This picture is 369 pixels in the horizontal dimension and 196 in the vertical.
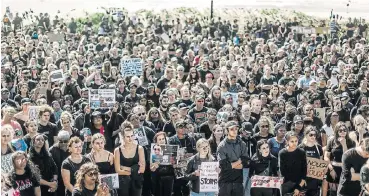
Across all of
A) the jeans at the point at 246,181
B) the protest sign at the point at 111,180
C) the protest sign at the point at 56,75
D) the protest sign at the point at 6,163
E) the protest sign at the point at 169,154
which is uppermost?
the protest sign at the point at 56,75

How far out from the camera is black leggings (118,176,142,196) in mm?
8573

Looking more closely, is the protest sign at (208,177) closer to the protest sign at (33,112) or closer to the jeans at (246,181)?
the jeans at (246,181)

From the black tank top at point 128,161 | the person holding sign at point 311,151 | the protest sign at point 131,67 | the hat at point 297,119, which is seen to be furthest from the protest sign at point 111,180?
the protest sign at point 131,67

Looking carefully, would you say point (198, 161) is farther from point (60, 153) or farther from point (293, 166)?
point (60, 153)

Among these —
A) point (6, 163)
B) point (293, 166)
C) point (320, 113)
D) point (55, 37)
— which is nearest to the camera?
point (6, 163)

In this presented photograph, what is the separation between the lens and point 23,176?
→ 7727 mm

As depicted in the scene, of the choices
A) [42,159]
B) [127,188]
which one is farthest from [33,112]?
[127,188]

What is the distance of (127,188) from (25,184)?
59.2 inches

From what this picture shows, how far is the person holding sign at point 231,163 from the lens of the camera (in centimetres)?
867

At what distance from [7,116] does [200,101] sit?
131 inches

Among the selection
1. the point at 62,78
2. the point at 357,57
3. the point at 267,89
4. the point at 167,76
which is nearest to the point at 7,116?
the point at 62,78

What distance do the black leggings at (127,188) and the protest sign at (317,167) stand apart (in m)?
2.39

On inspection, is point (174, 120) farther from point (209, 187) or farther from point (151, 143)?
point (209, 187)

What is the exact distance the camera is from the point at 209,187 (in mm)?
8539
